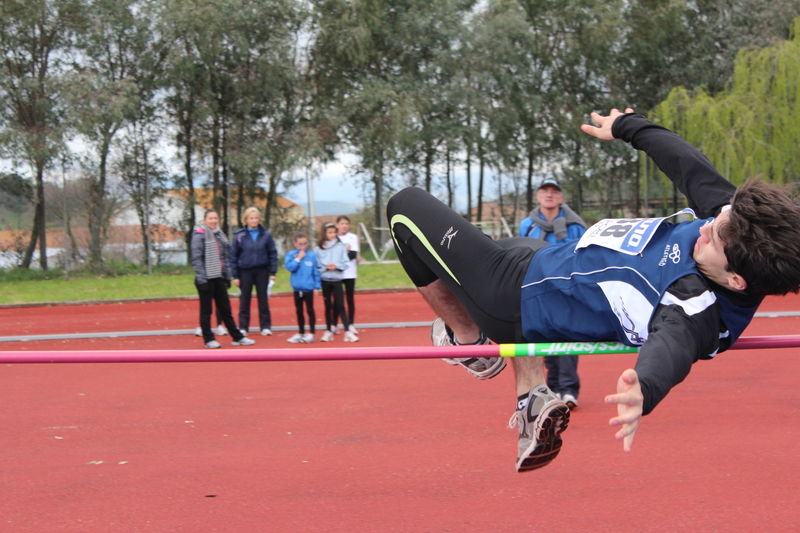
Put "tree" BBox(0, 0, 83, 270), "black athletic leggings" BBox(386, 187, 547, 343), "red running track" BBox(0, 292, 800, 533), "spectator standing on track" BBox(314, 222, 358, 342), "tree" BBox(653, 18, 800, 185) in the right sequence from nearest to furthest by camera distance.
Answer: "black athletic leggings" BBox(386, 187, 547, 343) < "red running track" BBox(0, 292, 800, 533) < "spectator standing on track" BBox(314, 222, 358, 342) < "tree" BBox(0, 0, 83, 270) < "tree" BBox(653, 18, 800, 185)

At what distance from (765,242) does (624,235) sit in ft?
1.44

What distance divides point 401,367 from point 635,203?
16.7m

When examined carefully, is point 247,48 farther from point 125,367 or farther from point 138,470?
point 138,470

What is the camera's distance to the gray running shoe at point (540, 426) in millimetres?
2830

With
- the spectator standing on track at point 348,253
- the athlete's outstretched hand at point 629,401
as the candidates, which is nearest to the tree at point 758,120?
the spectator standing on track at point 348,253

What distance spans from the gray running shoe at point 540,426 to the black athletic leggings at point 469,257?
13.8 inches

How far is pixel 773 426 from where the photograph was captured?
512cm

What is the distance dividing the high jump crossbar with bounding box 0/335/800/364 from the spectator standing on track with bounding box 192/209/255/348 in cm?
570

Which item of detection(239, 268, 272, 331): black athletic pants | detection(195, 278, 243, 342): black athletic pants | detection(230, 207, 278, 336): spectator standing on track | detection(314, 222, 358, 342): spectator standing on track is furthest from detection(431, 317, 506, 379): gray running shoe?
detection(239, 268, 272, 331): black athletic pants

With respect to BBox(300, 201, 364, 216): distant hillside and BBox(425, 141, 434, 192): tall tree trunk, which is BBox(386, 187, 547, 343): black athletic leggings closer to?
BBox(300, 201, 364, 216): distant hillside

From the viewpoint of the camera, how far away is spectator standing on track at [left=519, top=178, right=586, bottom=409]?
18.3 feet

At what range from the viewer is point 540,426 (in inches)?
111

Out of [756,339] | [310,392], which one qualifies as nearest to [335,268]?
[310,392]

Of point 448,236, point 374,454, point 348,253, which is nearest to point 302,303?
point 348,253
